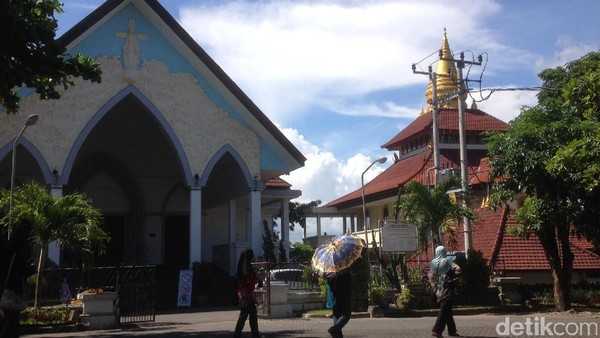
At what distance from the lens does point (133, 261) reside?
1109 inches

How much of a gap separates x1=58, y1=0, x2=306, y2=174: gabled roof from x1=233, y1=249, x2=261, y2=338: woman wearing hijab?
514 inches

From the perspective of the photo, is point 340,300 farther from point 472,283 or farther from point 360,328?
point 472,283

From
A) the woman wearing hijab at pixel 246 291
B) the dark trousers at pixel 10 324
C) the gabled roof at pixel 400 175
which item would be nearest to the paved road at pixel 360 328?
the woman wearing hijab at pixel 246 291

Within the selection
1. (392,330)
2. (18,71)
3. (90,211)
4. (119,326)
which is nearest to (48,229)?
(90,211)

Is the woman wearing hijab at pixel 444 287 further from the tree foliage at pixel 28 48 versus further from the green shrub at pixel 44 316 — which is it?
the green shrub at pixel 44 316

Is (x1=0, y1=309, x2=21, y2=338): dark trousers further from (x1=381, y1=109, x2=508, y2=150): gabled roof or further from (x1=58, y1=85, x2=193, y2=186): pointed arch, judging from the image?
(x1=381, y1=109, x2=508, y2=150): gabled roof

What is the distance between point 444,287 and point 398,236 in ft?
24.6

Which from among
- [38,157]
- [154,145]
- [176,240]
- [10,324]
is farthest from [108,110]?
[10,324]

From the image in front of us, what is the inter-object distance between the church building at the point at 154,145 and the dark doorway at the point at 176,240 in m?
0.04

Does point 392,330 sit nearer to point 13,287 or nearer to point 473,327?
point 473,327

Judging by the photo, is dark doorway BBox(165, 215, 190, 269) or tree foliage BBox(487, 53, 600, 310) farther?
dark doorway BBox(165, 215, 190, 269)

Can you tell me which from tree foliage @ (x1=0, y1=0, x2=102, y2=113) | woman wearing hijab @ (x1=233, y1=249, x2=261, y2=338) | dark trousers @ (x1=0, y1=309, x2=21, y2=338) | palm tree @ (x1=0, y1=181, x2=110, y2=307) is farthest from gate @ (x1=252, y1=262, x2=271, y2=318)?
dark trousers @ (x1=0, y1=309, x2=21, y2=338)

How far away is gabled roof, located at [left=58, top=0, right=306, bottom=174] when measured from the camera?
21891mm

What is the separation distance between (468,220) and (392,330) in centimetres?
784
